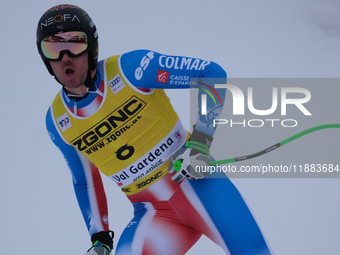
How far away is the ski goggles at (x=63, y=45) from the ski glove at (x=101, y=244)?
40.4 inches

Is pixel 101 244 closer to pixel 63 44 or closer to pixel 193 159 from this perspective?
pixel 193 159

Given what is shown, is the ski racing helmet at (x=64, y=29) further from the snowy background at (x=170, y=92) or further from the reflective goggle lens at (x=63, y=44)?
the snowy background at (x=170, y=92)

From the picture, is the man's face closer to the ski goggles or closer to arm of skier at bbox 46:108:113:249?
the ski goggles

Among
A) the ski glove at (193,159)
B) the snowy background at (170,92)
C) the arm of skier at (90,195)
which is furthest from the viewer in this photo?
the snowy background at (170,92)

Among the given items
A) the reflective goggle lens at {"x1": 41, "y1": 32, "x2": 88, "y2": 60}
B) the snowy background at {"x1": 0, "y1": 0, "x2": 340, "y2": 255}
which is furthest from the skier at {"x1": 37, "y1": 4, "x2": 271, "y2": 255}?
the snowy background at {"x1": 0, "y1": 0, "x2": 340, "y2": 255}

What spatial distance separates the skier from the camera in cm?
230

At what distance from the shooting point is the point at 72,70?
2332mm

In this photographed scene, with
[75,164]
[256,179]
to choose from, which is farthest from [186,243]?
[256,179]

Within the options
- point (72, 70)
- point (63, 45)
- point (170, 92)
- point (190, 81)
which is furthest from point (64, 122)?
point (170, 92)

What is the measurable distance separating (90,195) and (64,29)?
3.21 feet

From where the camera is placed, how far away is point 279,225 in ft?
12.2

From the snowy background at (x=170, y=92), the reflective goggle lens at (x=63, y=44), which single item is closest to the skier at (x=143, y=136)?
the reflective goggle lens at (x=63, y=44)

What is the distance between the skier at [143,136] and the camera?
230 centimetres

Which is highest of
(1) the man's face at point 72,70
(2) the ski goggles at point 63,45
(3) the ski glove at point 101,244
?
(2) the ski goggles at point 63,45
